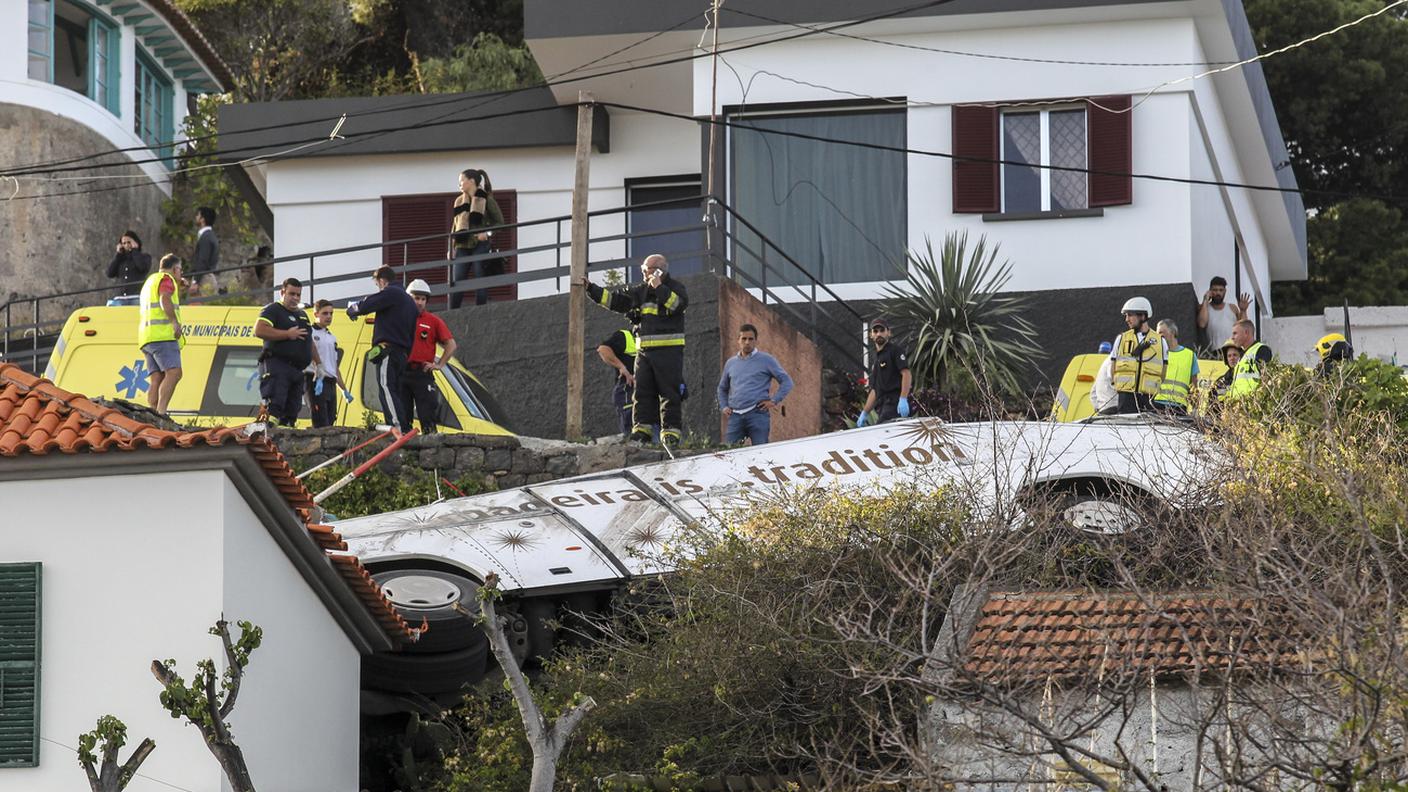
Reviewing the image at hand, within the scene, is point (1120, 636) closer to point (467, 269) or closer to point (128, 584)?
point (128, 584)

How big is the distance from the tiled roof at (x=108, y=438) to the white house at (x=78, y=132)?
18370mm

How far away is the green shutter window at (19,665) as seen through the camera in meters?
13.0

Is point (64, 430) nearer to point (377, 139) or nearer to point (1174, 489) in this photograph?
point (1174, 489)

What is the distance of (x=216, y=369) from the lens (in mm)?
20641

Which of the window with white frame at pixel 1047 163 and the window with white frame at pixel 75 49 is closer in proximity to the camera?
the window with white frame at pixel 1047 163

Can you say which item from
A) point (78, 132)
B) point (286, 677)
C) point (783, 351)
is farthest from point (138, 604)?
point (78, 132)

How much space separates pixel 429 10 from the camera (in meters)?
40.1

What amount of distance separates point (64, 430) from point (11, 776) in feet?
6.62

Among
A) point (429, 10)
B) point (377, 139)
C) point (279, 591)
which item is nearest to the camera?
point (279, 591)

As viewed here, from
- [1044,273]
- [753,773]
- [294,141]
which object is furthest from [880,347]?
[294,141]

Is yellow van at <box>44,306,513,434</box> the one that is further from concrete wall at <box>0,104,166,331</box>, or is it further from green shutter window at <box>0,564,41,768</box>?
concrete wall at <box>0,104,166,331</box>

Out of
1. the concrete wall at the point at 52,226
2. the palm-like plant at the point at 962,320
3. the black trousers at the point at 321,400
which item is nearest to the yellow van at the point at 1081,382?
the palm-like plant at the point at 962,320

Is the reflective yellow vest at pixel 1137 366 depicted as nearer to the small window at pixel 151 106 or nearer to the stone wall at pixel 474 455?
the stone wall at pixel 474 455

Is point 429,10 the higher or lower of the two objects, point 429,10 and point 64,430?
the higher
